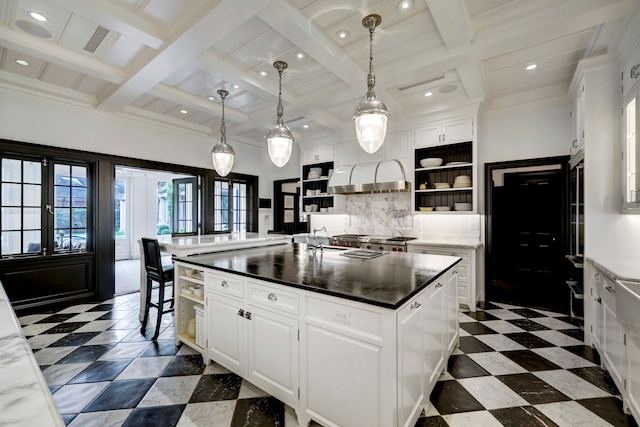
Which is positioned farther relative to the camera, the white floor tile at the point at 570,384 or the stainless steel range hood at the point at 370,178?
the stainless steel range hood at the point at 370,178

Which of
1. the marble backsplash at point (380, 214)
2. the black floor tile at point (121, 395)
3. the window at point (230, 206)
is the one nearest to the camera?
the black floor tile at point (121, 395)

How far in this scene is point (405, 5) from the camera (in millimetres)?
2180

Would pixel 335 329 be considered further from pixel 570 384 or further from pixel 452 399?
pixel 570 384

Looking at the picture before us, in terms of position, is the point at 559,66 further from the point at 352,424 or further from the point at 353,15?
the point at 352,424

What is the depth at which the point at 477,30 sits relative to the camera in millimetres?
2455

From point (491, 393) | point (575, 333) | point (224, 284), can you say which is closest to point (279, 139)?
point (224, 284)

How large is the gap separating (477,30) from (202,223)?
512cm

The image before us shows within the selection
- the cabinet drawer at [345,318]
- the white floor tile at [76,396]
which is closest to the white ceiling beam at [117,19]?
the cabinet drawer at [345,318]

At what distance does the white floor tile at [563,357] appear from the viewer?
246cm

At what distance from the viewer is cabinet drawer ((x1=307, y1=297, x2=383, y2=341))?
142cm

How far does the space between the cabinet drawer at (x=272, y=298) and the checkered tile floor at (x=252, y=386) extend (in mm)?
712

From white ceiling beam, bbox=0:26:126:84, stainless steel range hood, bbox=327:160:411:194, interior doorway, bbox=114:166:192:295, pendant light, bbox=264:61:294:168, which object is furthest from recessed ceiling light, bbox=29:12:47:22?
interior doorway, bbox=114:166:192:295

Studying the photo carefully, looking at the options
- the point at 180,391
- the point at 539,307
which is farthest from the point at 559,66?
the point at 180,391

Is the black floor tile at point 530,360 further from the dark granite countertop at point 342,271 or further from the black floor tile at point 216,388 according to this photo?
the black floor tile at point 216,388
